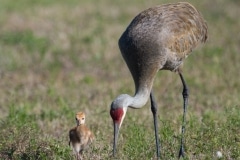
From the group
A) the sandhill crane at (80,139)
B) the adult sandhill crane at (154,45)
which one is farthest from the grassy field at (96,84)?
the adult sandhill crane at (154,45)

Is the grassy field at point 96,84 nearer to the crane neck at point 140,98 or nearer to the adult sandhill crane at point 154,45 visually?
the crane neck at point 140,98

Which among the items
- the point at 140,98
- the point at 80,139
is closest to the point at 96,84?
the point at 140,98

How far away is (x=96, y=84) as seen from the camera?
11.3 metres

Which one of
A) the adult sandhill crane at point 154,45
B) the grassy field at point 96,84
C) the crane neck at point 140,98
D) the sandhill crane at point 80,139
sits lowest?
the grassy field at point 96,84

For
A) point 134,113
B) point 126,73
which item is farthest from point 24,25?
point 134,113

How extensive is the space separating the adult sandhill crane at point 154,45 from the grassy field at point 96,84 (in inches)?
15.9

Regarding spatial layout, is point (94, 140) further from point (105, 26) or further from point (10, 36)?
point (105, 26)

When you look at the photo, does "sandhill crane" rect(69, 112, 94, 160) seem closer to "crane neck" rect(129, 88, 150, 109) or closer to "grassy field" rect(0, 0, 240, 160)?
"grassy field" rect(0, 0, 240, 160)

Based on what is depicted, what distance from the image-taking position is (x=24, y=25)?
49.2ft

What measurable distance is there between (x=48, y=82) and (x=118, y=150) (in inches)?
157

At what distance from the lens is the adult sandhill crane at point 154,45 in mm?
7551

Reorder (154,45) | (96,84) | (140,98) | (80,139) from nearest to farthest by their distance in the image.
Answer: (80,139), (140,98), (154,45), (96,84)

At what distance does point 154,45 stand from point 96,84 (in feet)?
12.5

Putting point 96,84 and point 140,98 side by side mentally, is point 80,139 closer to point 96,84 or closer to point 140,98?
point 140,98
